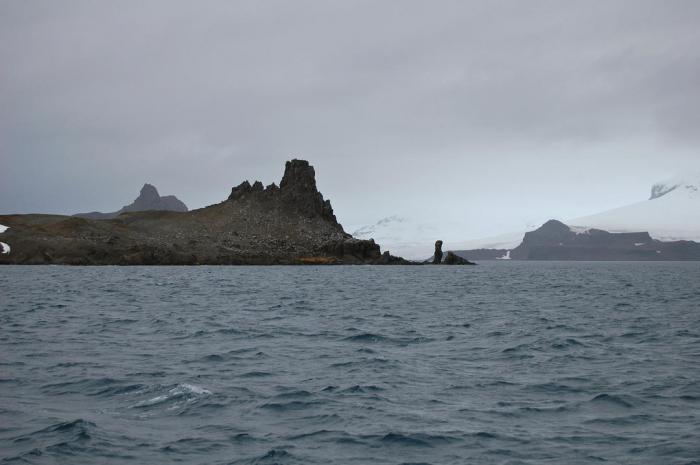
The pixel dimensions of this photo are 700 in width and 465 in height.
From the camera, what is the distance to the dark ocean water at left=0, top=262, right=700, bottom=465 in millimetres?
15781

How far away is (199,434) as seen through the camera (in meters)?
16.9

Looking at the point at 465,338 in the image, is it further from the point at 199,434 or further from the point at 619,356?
the point at 199,434

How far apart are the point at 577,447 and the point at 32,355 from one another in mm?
21899

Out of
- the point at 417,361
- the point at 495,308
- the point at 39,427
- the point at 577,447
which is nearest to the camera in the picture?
the point at 577,447

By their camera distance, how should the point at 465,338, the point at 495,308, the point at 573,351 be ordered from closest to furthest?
the point at 573,351
the point at 465,338
the point at 495,308

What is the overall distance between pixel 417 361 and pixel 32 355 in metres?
15.7

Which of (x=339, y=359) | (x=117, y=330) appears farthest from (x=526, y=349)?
(x=117, y=330)

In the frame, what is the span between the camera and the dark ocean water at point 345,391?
15.8 metres

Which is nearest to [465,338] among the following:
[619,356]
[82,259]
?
[619,356]

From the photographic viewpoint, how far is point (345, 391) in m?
22.1

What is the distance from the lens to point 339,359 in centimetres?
2848

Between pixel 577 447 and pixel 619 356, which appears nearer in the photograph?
pixel 577 447

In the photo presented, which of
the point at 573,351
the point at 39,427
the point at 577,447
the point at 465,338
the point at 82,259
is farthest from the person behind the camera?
the point at 82,259

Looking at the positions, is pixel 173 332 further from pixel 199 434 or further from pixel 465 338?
pixel 199 434
